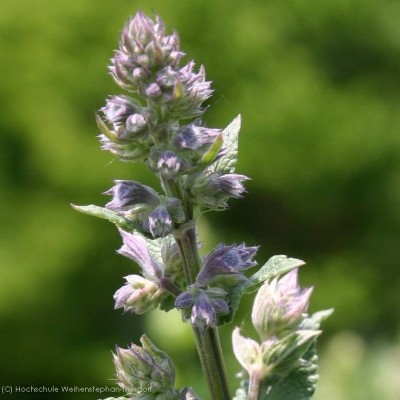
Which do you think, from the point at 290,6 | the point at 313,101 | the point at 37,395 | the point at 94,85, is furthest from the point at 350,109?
the point at 37,395

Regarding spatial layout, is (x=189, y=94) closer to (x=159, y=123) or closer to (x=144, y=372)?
(x=159, y=123)

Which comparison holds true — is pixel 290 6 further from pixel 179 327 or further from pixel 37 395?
pixel 37 395

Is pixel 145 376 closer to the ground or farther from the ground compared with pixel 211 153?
closer to the ground

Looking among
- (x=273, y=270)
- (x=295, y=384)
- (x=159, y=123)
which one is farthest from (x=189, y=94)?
(x=295, y=384)

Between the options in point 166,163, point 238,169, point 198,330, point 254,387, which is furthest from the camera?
point 238,169

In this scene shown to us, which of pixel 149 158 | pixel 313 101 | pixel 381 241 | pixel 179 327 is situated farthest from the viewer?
pixel 381 241

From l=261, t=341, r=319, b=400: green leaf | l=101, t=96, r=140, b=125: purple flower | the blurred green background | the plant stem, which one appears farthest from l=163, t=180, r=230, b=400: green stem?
the blurred green background

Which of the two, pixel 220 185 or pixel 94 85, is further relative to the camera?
pixel 94 85
